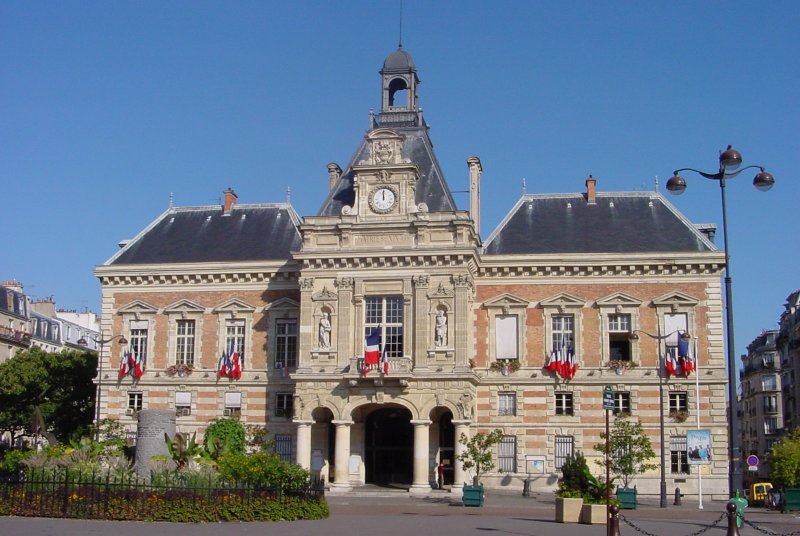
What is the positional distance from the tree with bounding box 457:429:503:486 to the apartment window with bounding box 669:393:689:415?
354 inches

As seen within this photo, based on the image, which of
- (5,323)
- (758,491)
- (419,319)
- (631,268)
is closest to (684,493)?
(758,491)

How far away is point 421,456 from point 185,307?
1598cm

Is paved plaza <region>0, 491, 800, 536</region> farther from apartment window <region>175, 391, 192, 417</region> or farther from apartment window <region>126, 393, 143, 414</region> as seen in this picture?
apartment window <region>126, 393, 143, 414</region>

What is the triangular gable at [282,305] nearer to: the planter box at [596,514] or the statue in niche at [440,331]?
the statue in niche at [440,331]

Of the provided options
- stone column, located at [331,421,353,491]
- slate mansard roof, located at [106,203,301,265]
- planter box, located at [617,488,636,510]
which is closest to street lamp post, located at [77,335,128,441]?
slate mansard roof, located at [106,203,301,265]

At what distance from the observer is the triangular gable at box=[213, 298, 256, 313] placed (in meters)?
52.8

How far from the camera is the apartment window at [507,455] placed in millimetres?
49125

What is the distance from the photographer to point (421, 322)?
4775 centimetres

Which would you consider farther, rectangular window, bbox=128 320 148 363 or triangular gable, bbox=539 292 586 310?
rectangular window, bbox=128 320 148 363

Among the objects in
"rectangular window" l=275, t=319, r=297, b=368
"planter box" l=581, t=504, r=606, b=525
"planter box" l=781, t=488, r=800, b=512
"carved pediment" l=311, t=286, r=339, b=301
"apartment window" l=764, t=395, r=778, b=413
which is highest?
"carved pediment" l=311, t=286, r=339, b=301

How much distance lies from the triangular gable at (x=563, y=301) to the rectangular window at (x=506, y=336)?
6.03 ft

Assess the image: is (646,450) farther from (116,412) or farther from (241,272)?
(116,412)

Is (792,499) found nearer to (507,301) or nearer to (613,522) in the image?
(507,301)

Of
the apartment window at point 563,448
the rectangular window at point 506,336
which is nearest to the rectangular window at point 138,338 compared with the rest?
the rectangular window at point 506,336
